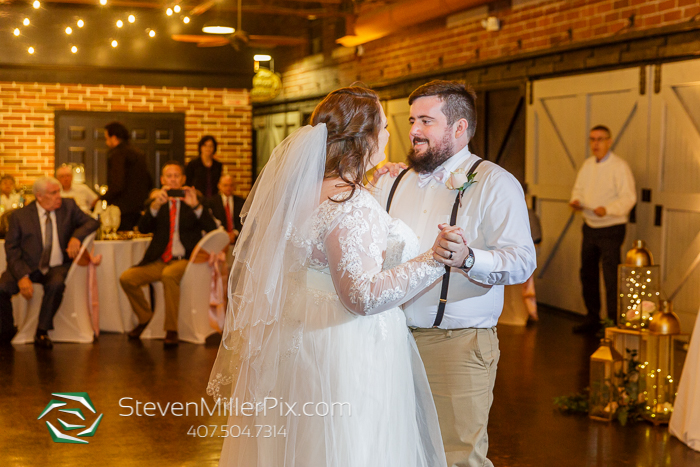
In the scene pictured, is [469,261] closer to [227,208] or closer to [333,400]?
[333,400]

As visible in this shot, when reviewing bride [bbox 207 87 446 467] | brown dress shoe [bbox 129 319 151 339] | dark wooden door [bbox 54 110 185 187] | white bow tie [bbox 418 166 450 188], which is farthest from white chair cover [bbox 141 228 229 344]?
dark wooden door [bbox 54 110 185 187]

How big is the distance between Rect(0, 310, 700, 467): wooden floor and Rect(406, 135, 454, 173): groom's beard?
1.80m

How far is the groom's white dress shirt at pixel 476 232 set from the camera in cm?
248

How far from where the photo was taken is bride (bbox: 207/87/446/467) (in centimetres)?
230

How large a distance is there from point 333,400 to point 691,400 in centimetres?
A: 239

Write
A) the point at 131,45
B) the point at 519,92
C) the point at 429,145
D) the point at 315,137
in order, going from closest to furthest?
the point at 315,137 < the point at 429,145 < the point at 519,92 < the point at 131,45

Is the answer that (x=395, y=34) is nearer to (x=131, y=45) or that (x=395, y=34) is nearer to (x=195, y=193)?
(x=131, y=45)

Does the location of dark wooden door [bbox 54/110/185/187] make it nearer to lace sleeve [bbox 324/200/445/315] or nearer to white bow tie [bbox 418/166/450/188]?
white bow tie [bbox 418/166/450/188]

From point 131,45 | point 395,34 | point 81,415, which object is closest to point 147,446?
point 81,415

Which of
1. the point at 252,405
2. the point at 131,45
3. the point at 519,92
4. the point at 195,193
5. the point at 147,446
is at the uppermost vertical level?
the point at 131,45

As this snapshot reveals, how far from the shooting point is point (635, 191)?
6.61m

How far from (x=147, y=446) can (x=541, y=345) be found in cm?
347

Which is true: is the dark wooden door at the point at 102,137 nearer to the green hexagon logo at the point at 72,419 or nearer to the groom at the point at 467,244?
the green hexagon logo at the point at 72,419

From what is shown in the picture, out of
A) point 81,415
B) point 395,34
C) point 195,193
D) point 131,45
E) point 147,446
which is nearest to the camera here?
point 147,446
